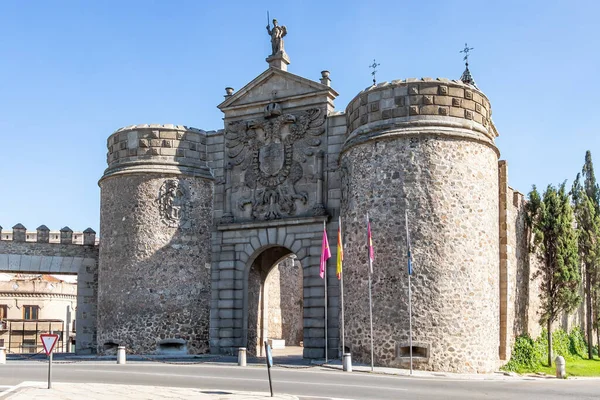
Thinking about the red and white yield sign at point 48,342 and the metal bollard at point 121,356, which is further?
the metal bollard at point 121,356

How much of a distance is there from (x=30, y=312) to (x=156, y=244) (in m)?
31.6

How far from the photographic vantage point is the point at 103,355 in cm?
2825

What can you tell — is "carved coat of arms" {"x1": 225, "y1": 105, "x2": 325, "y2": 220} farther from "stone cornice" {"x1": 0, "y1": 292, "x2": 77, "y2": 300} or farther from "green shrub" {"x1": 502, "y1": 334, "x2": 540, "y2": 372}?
"stone cornice" {"x1": 0, "y1": 292, "x2": 77, "y2": 300}

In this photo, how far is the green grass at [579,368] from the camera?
88.3 ft

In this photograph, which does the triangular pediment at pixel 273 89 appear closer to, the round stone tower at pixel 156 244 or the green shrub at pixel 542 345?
the round stone tower at pixel 156 244

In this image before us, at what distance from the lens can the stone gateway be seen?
2273cm

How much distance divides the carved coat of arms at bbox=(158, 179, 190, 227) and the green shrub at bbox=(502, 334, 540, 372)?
511 inches

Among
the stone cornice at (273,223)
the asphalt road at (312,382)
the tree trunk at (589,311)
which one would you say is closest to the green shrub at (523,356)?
the asphalt road at (312,382)

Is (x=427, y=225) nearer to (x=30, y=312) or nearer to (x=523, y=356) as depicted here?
(x=523, y=356)

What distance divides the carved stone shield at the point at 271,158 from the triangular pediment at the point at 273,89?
6.21 feet

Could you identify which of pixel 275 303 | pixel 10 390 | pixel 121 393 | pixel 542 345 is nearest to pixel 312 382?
pixel 121 393

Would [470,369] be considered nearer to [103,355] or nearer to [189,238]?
[189,238]

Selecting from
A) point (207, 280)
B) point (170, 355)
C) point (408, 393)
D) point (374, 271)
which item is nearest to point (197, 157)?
point (207, 280)

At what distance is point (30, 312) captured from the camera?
55.7m
